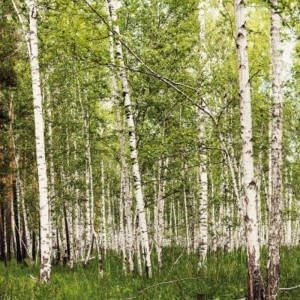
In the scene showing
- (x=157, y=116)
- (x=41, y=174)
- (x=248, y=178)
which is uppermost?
(x=157, y=116)

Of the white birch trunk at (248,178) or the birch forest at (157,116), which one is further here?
the birch forest at (157,116)

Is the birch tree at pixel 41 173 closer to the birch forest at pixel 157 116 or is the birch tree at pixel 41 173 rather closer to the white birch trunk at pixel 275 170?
the birch forest at pixel 157 116

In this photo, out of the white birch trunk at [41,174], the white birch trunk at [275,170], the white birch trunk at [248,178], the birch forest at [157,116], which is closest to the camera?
the white birch trunk at [248,178]

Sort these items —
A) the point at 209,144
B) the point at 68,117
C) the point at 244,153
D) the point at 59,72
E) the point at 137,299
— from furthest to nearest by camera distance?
1. the point at 68,117
2. the point at 59,72
3. the point at 209,144
4. the point at 137,299
5. the point at 244,153

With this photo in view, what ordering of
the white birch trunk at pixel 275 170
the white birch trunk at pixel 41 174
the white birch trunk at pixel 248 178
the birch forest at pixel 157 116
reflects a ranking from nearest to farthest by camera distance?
1. the white birch trunk at pixel 248 178
2. the white birch trunk at pixel 275 170
3. the birch forest at pixel 157 116
4. the white birch trunk at pixel 41 174

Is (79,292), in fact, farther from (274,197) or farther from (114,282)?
(274,197)

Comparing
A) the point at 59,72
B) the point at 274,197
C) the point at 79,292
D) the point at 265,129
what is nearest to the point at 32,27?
the point at 59,72

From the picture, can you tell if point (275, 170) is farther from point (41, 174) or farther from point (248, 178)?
point (41, 174)

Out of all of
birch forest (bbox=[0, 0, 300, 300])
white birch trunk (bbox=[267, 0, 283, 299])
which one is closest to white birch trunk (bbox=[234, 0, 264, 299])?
birch forest (bbox=[0, 0, 300, 300])

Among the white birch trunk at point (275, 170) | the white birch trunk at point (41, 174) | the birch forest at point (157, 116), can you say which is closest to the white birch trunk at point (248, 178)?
the birch forest at point (157, 116)

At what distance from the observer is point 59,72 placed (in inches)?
518

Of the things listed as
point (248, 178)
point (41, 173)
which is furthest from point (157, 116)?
point (248, 178)

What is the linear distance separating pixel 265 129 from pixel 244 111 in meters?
14.5

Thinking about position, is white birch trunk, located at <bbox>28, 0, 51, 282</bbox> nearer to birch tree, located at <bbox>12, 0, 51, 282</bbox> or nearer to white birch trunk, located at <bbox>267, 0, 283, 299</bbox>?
birch tree, located at <bbox>12, 0, 51, 282</bbox>
